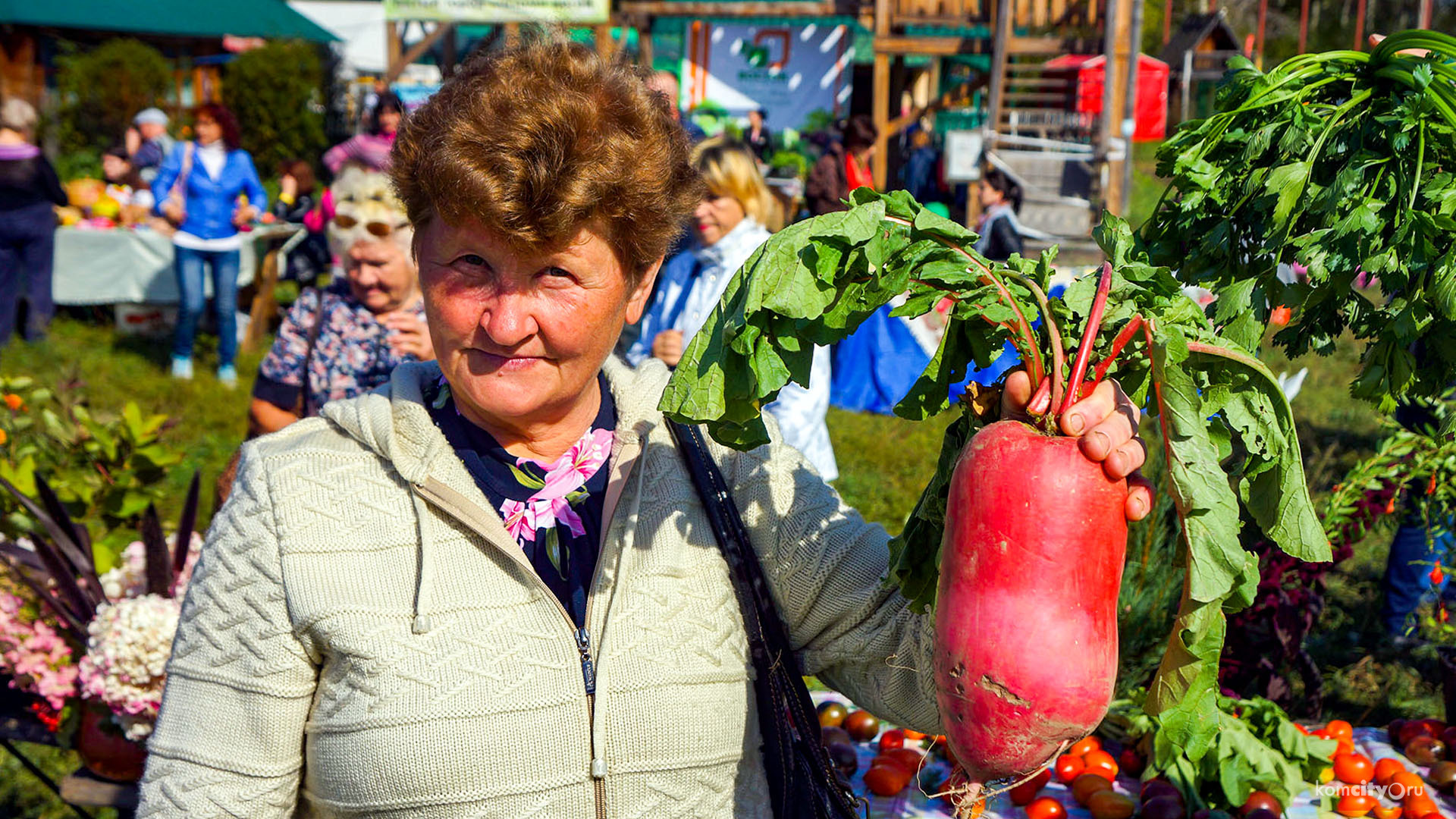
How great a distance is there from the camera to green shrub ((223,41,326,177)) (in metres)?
15.0

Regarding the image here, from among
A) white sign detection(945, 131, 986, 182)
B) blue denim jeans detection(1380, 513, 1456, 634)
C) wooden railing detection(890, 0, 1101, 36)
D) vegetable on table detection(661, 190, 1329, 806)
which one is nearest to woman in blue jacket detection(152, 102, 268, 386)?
white sign detection(945, 131, 986, 182)

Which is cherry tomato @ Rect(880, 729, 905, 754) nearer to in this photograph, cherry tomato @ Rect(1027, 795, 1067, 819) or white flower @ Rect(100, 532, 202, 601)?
cherry tomato @ Rect(1027, 795, 1067, 819)

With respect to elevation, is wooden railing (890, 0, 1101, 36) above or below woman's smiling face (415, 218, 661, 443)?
above

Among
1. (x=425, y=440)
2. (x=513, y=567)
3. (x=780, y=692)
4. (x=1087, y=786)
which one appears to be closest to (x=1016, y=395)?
(x=780, y=692)

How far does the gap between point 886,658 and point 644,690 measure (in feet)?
1.26

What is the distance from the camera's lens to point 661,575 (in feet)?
5.78

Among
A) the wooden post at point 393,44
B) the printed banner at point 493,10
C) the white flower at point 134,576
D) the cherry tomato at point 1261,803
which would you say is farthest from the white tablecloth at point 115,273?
the cherry tomato at point 1261,803

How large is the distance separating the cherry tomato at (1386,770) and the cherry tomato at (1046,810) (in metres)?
0.78

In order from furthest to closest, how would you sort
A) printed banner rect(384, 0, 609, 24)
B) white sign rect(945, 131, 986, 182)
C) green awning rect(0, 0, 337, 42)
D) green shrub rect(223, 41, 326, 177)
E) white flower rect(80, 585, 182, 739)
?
green shrub rect(223, 41, 326, 177) < green awning rect(0, 0, 337, 42) < printed banner rect(384, 0, 609, 24) < white sign rect(945, 131, 986, 182) < white flower rect(80, 585, 182, 739)

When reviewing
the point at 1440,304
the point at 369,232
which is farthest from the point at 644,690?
the point at 369,232

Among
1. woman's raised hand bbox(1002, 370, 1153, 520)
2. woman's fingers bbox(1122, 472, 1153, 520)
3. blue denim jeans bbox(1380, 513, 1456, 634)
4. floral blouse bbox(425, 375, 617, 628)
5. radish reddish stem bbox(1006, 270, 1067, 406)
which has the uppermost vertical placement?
radish reddish stem bbox(1006, 270, 1067, 406)

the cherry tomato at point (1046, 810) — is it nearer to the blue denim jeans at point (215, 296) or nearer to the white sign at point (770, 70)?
the blue denim jeans at point (215, 296)

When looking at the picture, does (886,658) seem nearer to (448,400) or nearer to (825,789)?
(825,789)

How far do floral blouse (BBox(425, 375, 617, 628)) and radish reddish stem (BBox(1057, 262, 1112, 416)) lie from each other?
2.55 feet
